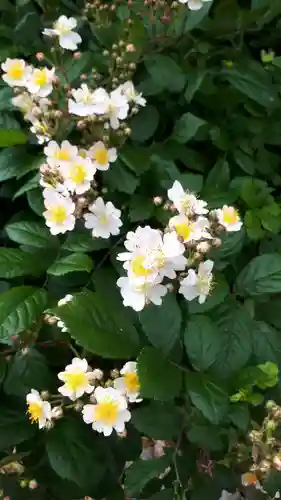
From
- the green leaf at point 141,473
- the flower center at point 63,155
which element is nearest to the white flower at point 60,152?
the flower center at point 63,155

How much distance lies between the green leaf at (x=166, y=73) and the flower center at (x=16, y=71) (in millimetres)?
202

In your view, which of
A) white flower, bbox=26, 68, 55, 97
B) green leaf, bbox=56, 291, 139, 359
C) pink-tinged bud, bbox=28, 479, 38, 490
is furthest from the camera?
white flower, bbox=26, 68, 55, 97

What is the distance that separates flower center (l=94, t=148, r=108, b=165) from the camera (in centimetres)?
87

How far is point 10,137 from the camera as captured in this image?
860mm

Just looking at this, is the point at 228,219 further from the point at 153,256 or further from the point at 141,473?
the point at 141,473

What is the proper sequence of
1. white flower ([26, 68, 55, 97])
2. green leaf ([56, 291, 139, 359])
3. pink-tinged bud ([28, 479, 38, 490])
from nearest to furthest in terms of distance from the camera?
green leaf ([56, 291, 139, 359])
pink-tinged bud ([28, 479, 38, 490])
white flower ([26, 68, 55, 97])

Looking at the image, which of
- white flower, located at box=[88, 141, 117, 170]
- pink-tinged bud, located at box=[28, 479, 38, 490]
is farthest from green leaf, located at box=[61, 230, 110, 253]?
pink-tinged bud, located at box=[28, 479, 38, 490]

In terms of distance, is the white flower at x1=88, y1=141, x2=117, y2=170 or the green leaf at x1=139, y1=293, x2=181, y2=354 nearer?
the green leaf at x1=139, y1=293, x2=181, y2=354

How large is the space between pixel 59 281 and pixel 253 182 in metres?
0.34

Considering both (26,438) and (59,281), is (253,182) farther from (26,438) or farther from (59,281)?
(26,438)

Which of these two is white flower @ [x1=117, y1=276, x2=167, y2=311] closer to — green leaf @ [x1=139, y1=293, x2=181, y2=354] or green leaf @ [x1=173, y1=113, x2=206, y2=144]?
green leaf @ [x1=139, y1=293, x2=181, y2=354]

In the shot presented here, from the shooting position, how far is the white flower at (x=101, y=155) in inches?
34.2

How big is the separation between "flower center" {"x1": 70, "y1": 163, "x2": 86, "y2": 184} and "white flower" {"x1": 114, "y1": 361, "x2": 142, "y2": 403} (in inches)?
10.2

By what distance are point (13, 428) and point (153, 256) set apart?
31cm
